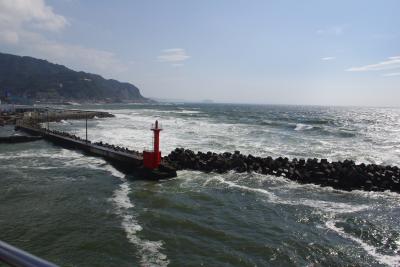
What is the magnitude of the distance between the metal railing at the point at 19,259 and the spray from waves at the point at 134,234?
6.83 meters

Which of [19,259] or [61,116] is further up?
[19,259]

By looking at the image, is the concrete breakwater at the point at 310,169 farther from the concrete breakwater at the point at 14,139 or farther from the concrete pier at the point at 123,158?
the concrete breakwater at the point at 14,139

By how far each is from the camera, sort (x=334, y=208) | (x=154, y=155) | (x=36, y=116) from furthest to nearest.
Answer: (x=36, y=116), (x=154, y=155), (x=334, y=208)

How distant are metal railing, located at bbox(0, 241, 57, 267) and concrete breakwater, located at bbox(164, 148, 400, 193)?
1555cm

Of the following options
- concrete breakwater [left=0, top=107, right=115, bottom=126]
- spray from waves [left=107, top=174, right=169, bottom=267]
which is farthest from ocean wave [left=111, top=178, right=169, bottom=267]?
concrete breakwater [left=0, top=107, right=115, bottom=126]

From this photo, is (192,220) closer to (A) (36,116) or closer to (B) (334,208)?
(B) (334,208)

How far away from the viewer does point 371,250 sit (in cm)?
882

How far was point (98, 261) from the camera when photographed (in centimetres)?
791

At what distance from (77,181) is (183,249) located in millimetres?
8194

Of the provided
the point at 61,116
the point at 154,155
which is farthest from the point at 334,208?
the point at 61,116

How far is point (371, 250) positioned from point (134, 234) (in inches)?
231

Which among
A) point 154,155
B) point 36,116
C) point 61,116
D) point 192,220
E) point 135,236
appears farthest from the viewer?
point 61,116

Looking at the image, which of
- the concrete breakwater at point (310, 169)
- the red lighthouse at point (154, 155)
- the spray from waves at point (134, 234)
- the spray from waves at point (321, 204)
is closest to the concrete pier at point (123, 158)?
the red lighthouse at point (154, 155)

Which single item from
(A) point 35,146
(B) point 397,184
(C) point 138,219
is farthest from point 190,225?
(A) point 35,146
